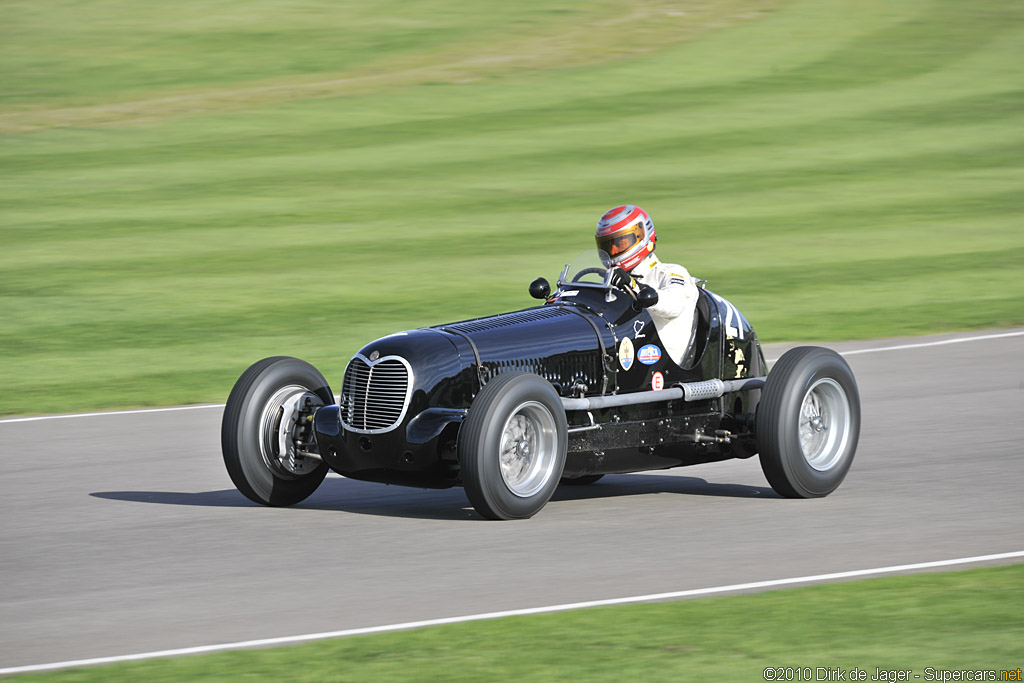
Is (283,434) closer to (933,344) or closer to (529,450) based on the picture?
(529,450)

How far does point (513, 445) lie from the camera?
9.17 meters

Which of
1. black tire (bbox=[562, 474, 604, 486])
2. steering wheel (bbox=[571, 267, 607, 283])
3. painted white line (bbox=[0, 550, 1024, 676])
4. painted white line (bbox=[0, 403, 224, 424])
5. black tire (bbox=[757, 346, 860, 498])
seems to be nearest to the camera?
painted white line (bbox=[0, 550, 1024, 676])

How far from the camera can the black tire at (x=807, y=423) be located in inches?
387

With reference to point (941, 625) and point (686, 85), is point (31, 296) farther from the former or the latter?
point (686, 85)

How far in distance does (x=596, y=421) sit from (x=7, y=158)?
20.6 metres

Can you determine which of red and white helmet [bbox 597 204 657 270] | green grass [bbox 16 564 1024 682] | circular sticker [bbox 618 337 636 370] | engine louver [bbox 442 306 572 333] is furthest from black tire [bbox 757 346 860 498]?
green grass [bbox 16 564 1024 682]

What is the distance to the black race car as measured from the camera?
9188 millimetres

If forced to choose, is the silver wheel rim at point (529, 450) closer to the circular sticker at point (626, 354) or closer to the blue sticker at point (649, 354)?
the circular sticker at point (626, 354)

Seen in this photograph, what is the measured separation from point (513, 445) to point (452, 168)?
59.8 ft

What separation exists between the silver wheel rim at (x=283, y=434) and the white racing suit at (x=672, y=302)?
2.01 meters

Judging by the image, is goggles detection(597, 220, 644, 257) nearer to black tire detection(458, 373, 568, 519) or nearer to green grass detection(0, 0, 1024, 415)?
black tire detection(458, 373, 568, 519)

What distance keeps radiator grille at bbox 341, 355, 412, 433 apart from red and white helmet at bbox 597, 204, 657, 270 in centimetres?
162

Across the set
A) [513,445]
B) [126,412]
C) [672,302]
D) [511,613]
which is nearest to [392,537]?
[513,445]

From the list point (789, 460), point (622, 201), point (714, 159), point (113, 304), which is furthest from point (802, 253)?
point (789, 460)
